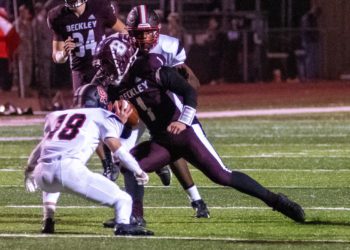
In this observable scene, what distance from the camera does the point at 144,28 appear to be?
9016 mm

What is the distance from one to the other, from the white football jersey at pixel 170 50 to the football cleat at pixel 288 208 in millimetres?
1238

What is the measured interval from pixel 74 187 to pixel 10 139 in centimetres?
881

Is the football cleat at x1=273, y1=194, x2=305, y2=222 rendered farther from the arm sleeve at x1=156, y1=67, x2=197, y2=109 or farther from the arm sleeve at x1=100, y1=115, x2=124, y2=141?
the arm sleeve at x1=100, y1=115, x2=124, y2=141

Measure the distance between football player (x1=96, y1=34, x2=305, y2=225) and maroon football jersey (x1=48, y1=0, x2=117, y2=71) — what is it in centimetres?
254

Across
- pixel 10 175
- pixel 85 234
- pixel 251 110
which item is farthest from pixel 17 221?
pixel 251 110

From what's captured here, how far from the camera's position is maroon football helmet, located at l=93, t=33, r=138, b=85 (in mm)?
8414

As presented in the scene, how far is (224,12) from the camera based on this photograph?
1152 inches

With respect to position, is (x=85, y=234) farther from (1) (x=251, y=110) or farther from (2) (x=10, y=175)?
(1) (x=251, y=110)

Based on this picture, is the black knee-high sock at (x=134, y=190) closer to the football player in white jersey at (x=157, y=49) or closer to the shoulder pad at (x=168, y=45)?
the football player in white jersey at (x=157, y=49)

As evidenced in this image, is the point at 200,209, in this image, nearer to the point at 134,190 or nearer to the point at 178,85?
the point at 134,190

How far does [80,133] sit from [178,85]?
3.12 feet

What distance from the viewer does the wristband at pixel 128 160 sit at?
8.13m

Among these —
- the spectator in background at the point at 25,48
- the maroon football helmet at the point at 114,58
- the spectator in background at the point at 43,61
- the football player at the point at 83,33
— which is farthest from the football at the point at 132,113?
the spectator in background at the point at 25,48

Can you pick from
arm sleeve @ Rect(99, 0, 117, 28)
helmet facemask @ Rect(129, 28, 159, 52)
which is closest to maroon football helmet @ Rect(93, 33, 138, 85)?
helmet facemask @ Rect(129, 28, 159, 52)
